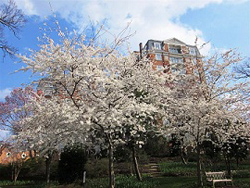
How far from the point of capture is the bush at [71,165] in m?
11.0

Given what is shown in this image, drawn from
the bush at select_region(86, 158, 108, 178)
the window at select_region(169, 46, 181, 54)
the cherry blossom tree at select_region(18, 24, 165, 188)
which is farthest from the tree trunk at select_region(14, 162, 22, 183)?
the window at select_region(169, 46, 181, 54)

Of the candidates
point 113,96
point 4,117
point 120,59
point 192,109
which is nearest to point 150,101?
point 192,109

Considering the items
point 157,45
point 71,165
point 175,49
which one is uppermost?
point 157,45

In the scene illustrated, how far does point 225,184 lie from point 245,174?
3.05m

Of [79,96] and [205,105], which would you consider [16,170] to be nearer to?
[79,96]

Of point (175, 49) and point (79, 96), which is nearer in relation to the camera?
point (79, 96)

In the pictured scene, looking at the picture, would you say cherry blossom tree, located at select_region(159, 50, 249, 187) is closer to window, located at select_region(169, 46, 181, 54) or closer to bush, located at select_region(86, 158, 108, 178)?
bush, located at select_region(86, 158, 108, 178)

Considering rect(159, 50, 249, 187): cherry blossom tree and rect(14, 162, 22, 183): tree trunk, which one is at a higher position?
rect(159, 50, 249, 187): cherry blossom tree

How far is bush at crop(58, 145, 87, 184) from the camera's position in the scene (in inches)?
434

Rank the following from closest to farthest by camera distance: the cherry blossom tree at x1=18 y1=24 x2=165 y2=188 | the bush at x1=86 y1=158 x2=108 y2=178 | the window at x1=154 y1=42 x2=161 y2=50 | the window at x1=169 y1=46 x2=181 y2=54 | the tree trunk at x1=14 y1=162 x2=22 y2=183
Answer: the cherry blossom tree at x1=18 y1=24 x2=165 y2=188, the bush at x1=86 y1=158 x2=108 y2=178, the tree trunk at x1=14 y1=162 x2=22 y2=183, the window at x1=154 y1=42 x2=161 y2=50, the window at x1=169 y1=46 x2=181 y2=54

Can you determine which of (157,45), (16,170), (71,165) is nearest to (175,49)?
(157,45)

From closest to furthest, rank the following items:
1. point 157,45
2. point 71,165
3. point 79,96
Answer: point 79,96 < point 71,165 < point 157,45

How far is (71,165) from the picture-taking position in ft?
Result: 36.6

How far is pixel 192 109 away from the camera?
8.60 metres
